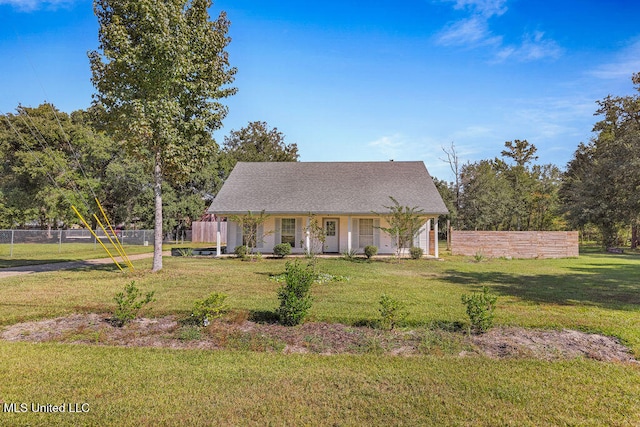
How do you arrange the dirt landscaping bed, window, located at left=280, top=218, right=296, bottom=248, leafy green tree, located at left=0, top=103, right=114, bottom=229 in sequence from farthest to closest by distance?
leafy green tree, located at left=0, top=103, right=114, bottom=229, window, located at left=280, top=218, right=296, bottom=248, the dirt landscaping bed

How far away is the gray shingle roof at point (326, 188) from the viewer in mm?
21234

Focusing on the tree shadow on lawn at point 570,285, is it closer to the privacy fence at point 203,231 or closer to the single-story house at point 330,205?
the single-story house at point 330,205

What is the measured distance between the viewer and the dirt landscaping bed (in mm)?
5305

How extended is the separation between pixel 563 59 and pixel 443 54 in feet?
13.3

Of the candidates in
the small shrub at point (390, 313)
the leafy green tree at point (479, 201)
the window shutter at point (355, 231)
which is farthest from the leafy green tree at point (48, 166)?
the small shrub at point (390, 313)

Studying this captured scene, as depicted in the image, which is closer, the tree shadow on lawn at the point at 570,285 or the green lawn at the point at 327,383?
the green lawn at the point at 327,383

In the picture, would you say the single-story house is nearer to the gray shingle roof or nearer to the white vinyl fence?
the gray shingle roof

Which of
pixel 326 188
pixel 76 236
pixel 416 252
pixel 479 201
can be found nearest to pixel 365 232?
pixel 416 252

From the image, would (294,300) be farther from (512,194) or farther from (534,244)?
(512,194)

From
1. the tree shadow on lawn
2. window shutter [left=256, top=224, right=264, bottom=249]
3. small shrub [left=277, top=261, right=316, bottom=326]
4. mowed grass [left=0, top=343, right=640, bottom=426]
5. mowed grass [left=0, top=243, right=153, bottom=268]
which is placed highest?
window shutter [left=256, top=224, right=264, bottom=249]

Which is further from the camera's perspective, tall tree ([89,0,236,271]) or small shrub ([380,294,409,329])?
tall tree ([89,0,236,271])

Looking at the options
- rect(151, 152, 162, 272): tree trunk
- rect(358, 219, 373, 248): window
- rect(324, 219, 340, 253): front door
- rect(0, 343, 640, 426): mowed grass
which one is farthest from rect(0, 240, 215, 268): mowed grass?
rect(0, 343, 640, 426): mowed grass

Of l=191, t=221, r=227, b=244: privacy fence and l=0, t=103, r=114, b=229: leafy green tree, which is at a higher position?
l=0, t=103, r=114, b=229: leafy green tree

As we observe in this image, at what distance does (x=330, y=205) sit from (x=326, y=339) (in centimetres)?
1585
